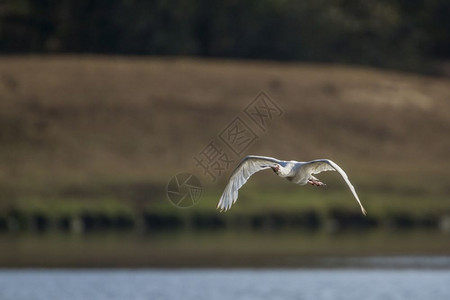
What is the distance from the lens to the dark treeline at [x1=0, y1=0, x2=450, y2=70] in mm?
74750

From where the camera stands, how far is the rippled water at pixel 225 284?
29609mm

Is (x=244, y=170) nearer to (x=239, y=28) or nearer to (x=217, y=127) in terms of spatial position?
(x=217, y=127)

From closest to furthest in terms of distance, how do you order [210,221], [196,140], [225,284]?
[225,284] → [210,221] → [196,140]

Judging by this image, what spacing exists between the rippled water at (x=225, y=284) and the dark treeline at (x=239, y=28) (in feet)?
136

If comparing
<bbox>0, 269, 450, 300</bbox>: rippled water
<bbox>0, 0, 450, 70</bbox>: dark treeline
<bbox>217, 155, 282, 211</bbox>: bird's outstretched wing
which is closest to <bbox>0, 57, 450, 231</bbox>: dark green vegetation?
<bbox>0, 0, 450, 70</bbox>: dark treeline

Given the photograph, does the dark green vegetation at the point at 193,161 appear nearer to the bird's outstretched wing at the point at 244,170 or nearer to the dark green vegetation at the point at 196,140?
the dark green vegetation at the point at 196,140

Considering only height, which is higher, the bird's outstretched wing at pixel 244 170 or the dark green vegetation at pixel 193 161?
the dark green vegetation at pixel 193 161

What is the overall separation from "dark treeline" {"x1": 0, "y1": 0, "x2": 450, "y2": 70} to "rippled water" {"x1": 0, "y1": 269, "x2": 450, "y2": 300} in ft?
136

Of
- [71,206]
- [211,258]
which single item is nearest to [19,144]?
[71,206]

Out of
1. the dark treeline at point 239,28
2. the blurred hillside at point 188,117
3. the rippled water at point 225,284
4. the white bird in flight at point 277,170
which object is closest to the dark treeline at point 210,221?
the blurred hillside at point 188,117

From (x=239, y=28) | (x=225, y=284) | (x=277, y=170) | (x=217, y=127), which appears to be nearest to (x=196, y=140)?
(x=217, y=127)

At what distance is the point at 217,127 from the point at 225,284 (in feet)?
115

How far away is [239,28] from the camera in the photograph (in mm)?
75750

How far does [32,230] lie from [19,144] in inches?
645
